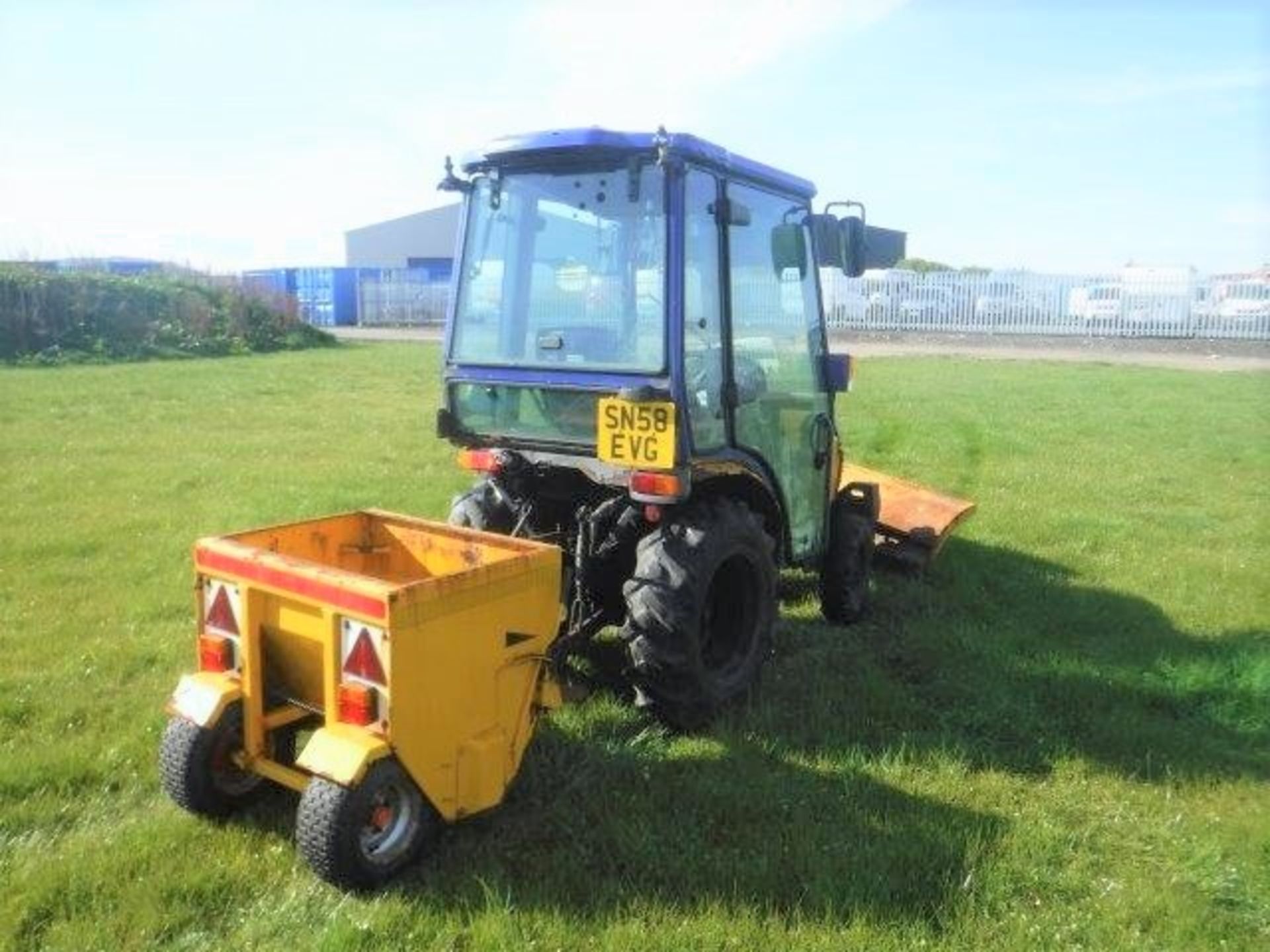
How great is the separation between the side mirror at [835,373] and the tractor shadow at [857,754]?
1247 millimetres

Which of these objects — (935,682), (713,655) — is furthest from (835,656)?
(713,655)

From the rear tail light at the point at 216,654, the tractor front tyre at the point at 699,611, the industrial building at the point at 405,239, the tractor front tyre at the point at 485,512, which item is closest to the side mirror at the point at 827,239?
the tractor front tyre at the point at 699,611

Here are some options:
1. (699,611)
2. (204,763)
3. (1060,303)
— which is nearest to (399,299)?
(1060,303)

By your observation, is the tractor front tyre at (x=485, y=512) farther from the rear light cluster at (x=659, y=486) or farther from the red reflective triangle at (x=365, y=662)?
the red reflective triangle at (x=365, y=662)

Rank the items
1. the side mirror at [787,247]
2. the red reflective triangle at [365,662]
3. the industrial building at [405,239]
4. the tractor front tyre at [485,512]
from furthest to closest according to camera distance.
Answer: the industrial building at [405,239]
the side mirror at [787,247]
the tractor front tyre at [485,512]
the red reflective triangle at [365,662]

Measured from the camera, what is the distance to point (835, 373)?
5.67m

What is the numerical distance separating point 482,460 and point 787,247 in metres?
1.66

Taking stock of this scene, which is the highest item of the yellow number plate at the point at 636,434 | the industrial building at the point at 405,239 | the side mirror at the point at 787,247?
the industrial building at the point at 405,239

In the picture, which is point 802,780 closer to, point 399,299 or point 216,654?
point 216,654

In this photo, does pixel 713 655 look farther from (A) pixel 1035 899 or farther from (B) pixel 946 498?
(B) pixel 946 498

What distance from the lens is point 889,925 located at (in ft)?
10.2

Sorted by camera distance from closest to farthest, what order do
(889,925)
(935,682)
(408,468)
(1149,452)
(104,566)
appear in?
(889,925)
(935,682)
(104,566)
(408,468)
(1149,452)

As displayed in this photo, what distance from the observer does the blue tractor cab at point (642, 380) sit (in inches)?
165

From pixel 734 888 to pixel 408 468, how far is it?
7029 mm
